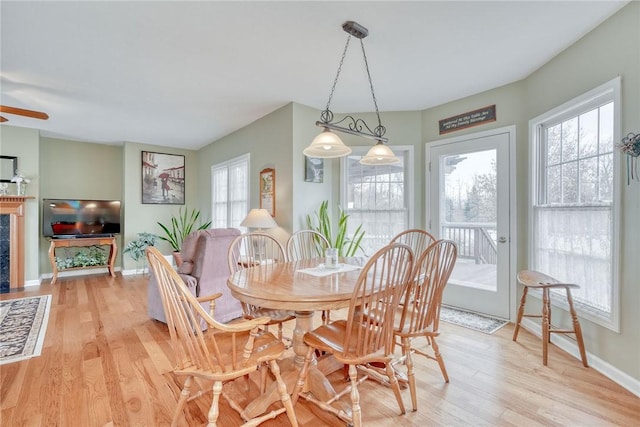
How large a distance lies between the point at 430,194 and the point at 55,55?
416 cm

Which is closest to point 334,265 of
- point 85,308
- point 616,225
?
point 616,225

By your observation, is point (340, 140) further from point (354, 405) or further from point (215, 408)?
point (215, 408)

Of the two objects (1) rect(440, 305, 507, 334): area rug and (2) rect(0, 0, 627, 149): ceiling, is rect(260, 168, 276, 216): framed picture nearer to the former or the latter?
(2) rect(0, 0, 627, 149): ceiling

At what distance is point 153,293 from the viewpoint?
3.35 m

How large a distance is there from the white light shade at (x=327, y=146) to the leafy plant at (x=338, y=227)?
1.40 metres

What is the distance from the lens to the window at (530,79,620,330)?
7.48ft

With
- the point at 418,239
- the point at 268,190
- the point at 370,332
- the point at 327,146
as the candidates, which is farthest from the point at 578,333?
the point at 268,190

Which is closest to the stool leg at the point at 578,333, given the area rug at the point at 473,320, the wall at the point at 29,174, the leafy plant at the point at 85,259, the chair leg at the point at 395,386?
the area rug at the point at 473,320

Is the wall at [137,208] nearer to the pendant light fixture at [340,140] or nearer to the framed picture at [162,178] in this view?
the framed picture at [162,178]

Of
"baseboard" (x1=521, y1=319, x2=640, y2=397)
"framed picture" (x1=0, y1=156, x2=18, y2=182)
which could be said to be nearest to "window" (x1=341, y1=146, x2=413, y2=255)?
"baseboard" (x1=521, y1=319, x2=640, y2=397)

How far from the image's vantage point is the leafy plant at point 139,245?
571cm

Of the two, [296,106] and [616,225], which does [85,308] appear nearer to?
[296,106]

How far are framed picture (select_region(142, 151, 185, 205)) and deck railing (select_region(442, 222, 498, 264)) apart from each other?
5.44 meters

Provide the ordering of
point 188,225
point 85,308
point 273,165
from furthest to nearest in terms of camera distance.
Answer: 1. point 188,225
2. point 273,165
3. point 85,308
